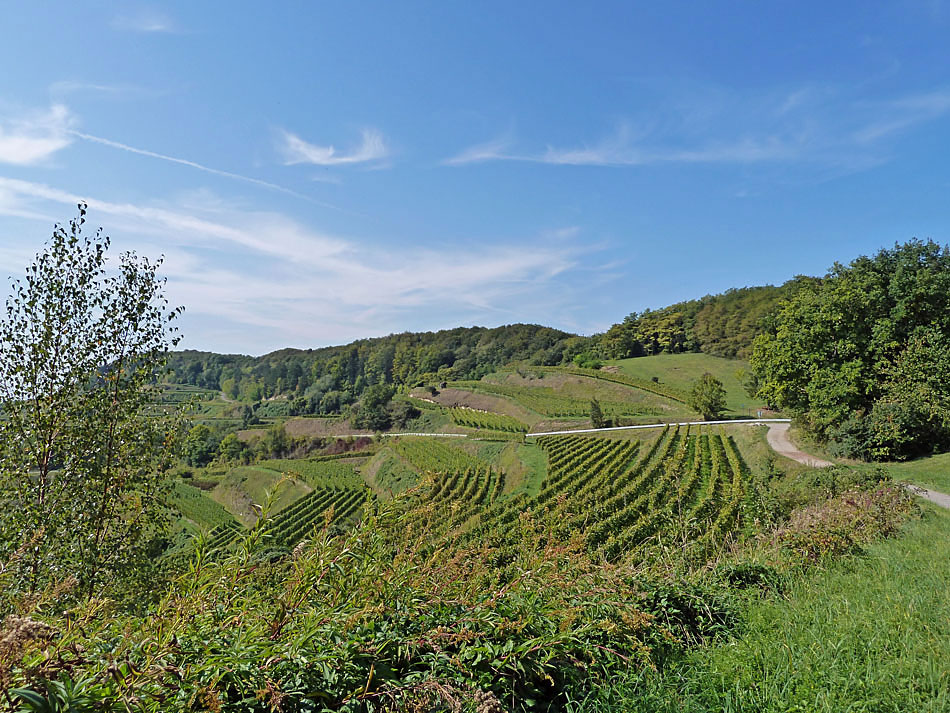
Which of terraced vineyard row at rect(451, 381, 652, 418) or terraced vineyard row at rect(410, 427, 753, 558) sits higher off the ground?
terraced vineyard row at rect(451, 381, 652, 418)

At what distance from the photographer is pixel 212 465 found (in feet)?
281

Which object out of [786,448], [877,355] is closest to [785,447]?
[786,448]

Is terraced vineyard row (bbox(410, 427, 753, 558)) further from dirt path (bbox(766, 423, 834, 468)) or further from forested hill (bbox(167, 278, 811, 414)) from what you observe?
forested hill (bbox(167, 278, 811, 414))

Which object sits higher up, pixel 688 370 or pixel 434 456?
pixel 688 370

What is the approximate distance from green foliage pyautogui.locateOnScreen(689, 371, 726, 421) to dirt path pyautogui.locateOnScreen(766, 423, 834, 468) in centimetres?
971

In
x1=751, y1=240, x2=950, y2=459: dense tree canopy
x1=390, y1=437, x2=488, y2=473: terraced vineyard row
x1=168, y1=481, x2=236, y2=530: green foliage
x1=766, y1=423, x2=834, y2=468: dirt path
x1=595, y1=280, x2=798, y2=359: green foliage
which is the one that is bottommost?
x1=168, y1=481, x2=236, y2=530: green foliage

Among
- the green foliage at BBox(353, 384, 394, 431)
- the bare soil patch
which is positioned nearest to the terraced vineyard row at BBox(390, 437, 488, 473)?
the bare soil patch

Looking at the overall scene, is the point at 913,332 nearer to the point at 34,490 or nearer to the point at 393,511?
the point at 393,511

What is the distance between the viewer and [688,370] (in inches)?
3014

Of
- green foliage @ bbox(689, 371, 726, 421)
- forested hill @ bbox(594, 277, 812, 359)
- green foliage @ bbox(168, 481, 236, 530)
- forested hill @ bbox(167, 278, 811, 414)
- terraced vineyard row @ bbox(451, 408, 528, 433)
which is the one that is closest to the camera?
green foliage @ bbox(168, 481, 236, 530)

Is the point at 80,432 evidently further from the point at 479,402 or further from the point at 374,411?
the point at 374,411

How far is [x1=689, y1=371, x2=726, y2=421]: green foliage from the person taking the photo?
5303cm

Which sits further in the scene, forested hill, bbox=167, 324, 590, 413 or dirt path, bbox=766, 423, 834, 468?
forested hill, bbox=167, 324, 590, 413

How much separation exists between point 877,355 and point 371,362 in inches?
5042
